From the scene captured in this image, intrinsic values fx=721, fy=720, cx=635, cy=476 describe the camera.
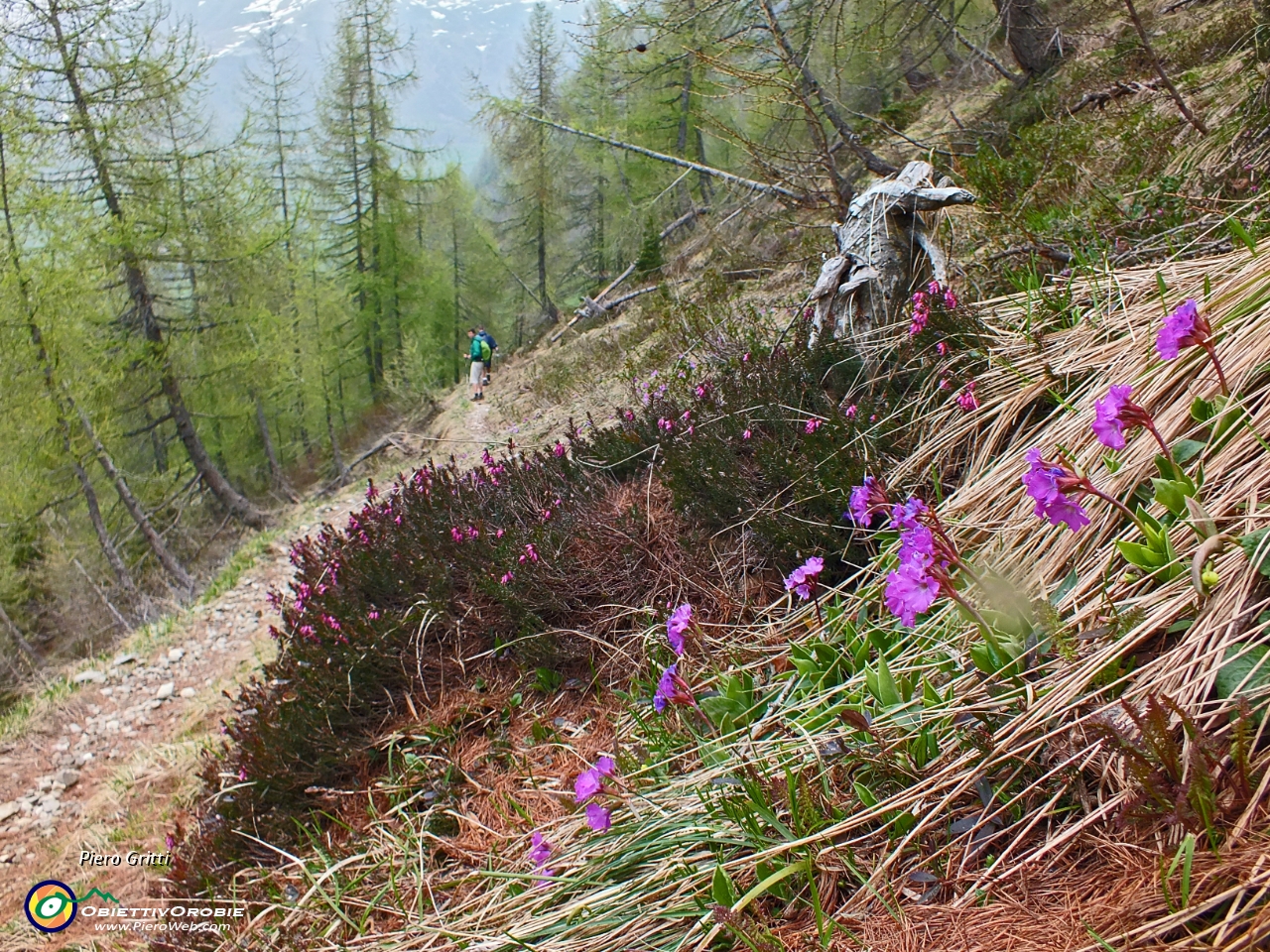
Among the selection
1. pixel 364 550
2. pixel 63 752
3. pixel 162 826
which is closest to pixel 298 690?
pixel 364 550

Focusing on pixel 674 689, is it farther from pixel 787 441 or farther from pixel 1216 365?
pixel 787 441

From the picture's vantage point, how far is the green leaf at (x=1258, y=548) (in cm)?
121

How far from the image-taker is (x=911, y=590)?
1.38 m

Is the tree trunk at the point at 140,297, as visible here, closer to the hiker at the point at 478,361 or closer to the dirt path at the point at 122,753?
the hiker at the point at 478,361

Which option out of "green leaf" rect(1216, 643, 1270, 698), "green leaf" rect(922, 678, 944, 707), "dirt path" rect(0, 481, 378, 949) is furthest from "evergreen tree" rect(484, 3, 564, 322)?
"green leaf" rect(1216, 643, 1270, 698)

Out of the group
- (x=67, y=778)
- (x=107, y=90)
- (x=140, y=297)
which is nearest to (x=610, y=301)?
(x=140, y=297)

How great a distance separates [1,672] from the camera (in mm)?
15977

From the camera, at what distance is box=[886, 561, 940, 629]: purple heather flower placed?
1.37 meters

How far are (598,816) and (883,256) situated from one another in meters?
3.11

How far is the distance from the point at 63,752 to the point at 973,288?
798 centimetres

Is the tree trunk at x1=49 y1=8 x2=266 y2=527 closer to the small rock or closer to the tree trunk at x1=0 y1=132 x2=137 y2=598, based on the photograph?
the tree trunk at x1=0 y1=132 x2=137 y2=598

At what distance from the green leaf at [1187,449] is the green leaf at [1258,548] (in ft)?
1.39

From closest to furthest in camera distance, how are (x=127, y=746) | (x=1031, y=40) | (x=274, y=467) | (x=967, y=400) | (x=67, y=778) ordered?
(x=967, y=400) < (x=67, y=778) < (x=127, y=746) < (x=1031, y=40) < (x=274, y=467)

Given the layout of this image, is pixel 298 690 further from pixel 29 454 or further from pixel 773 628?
pixel 29 454
